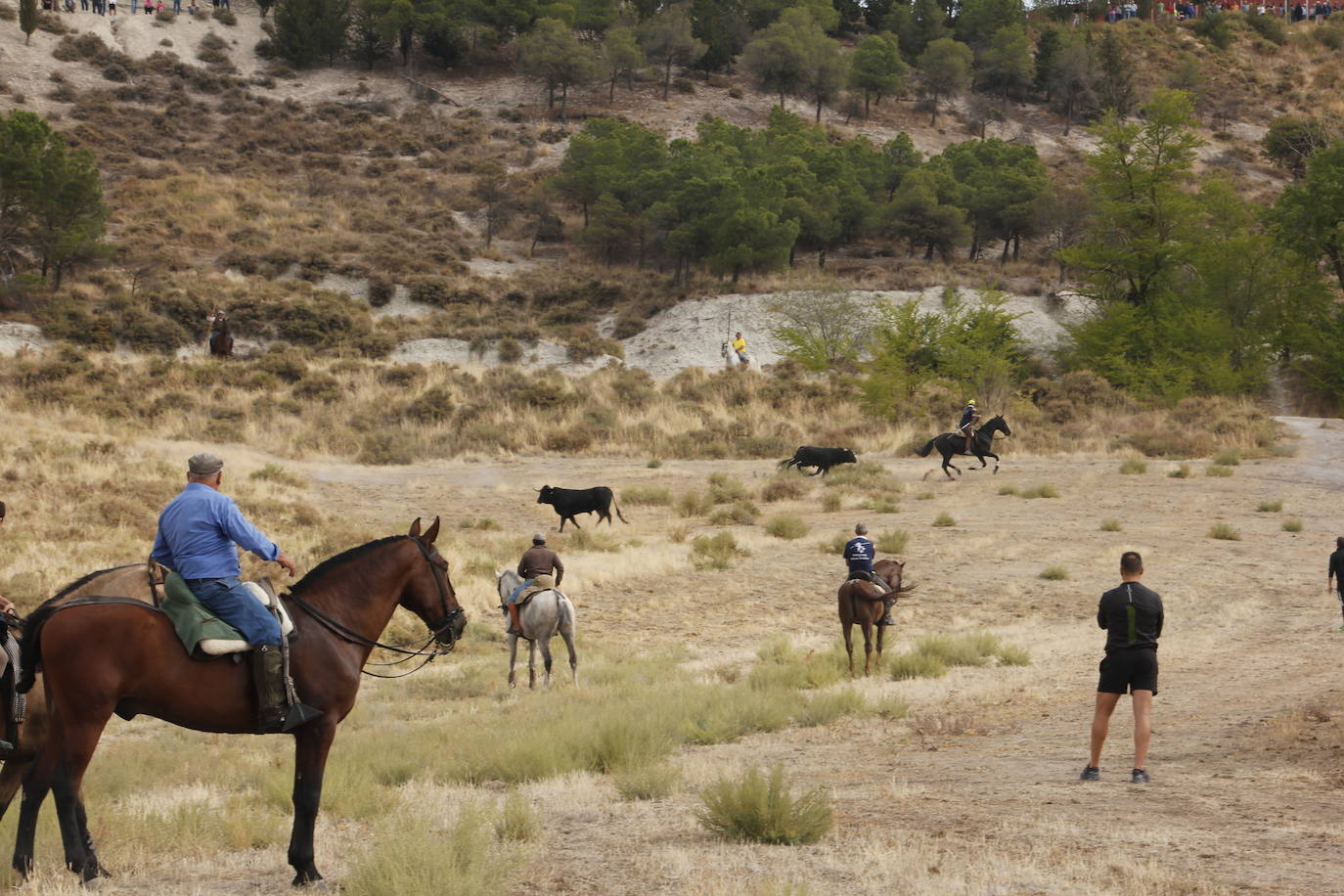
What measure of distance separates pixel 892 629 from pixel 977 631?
194 cm

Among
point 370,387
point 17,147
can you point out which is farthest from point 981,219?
point 17,147

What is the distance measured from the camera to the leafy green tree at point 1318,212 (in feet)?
159

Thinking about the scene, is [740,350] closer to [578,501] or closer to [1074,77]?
[578,501]

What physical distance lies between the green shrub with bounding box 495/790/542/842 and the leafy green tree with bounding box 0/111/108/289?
164ft

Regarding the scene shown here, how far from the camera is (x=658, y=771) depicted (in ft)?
31.8

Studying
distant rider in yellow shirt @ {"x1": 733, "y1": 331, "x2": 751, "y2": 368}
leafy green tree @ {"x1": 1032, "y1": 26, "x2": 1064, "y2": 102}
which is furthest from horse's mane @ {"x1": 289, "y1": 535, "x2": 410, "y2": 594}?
leafy green tree @ {"x1": 1032, "y1": 26, "x2": 1064, "y2": 102}

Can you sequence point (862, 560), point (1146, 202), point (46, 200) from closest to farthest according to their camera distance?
point (862, 560), point (46, 200), point (1146, 202)

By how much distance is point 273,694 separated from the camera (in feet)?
23.2

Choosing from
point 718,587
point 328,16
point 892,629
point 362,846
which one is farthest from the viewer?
point 328,16

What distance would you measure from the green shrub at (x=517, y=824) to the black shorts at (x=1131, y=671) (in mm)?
4587

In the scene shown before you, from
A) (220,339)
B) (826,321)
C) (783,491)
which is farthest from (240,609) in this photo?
(826,321)

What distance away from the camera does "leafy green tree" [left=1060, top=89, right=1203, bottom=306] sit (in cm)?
5194

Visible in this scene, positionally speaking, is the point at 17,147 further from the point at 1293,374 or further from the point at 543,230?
the point at 1293,374

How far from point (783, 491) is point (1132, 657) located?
23450 mm
